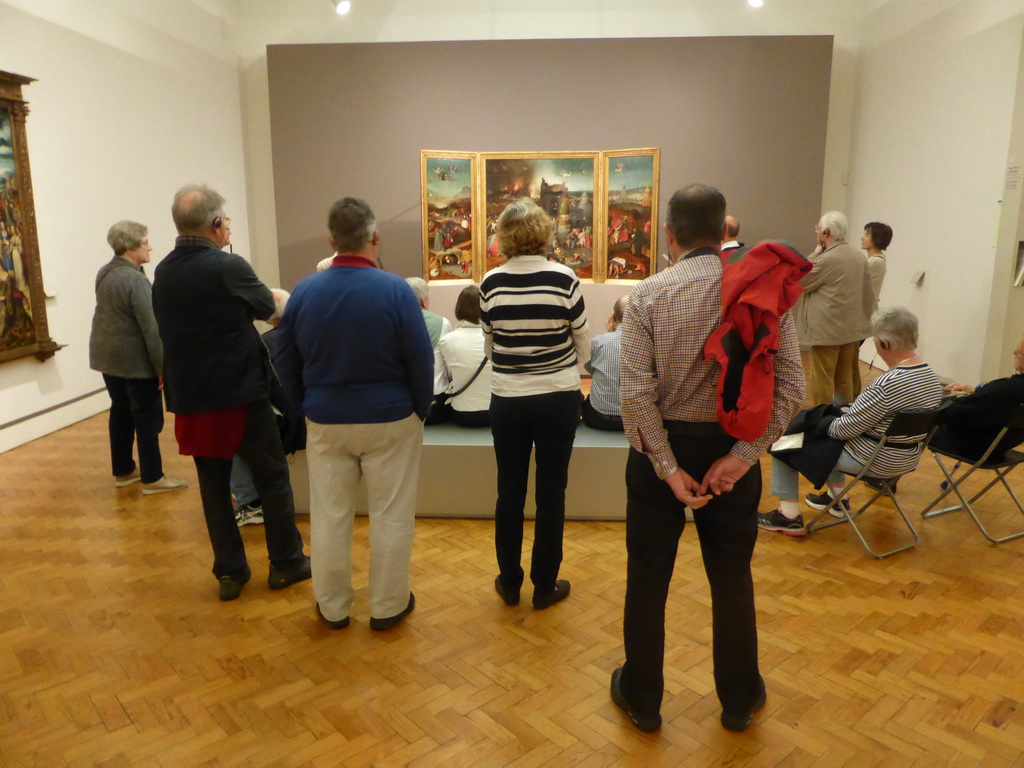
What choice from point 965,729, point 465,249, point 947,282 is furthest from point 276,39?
point 965,729

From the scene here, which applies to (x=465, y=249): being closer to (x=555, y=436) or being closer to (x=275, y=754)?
(x=555, y=436)

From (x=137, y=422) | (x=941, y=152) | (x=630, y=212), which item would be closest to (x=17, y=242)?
(x=137, y=422)

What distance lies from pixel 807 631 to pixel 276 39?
10616mm

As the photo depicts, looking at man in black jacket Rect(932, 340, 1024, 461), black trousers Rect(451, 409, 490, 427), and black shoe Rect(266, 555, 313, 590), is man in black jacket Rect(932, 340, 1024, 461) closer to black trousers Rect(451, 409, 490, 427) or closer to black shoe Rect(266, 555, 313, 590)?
black trousers Rect(451, 409, 490, 427)

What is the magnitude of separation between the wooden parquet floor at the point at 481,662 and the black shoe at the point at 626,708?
0.03 metres

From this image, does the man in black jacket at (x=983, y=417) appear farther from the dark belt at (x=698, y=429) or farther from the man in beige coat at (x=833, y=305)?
the dark belt at (x=698, y=429)

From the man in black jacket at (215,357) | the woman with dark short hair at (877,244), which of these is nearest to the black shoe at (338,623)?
the man in black jacket at (215,357)

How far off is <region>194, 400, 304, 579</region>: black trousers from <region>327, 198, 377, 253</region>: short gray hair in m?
1.00

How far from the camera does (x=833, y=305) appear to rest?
629 centimetres

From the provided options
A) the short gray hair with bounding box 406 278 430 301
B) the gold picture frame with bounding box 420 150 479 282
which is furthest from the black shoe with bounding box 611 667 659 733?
the gold picture frame with bounding box 420 150 479 282

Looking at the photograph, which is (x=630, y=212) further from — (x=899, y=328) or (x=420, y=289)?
(x=899, y=328)

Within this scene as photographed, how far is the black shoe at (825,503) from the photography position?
4.68 meters

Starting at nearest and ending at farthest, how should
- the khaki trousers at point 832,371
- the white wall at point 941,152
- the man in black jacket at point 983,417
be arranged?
the man in black jacket at point 983,417 < the khaki trousers at point 832,371 < the white wall at point 941,152

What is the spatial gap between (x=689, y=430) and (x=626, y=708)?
115 cm
